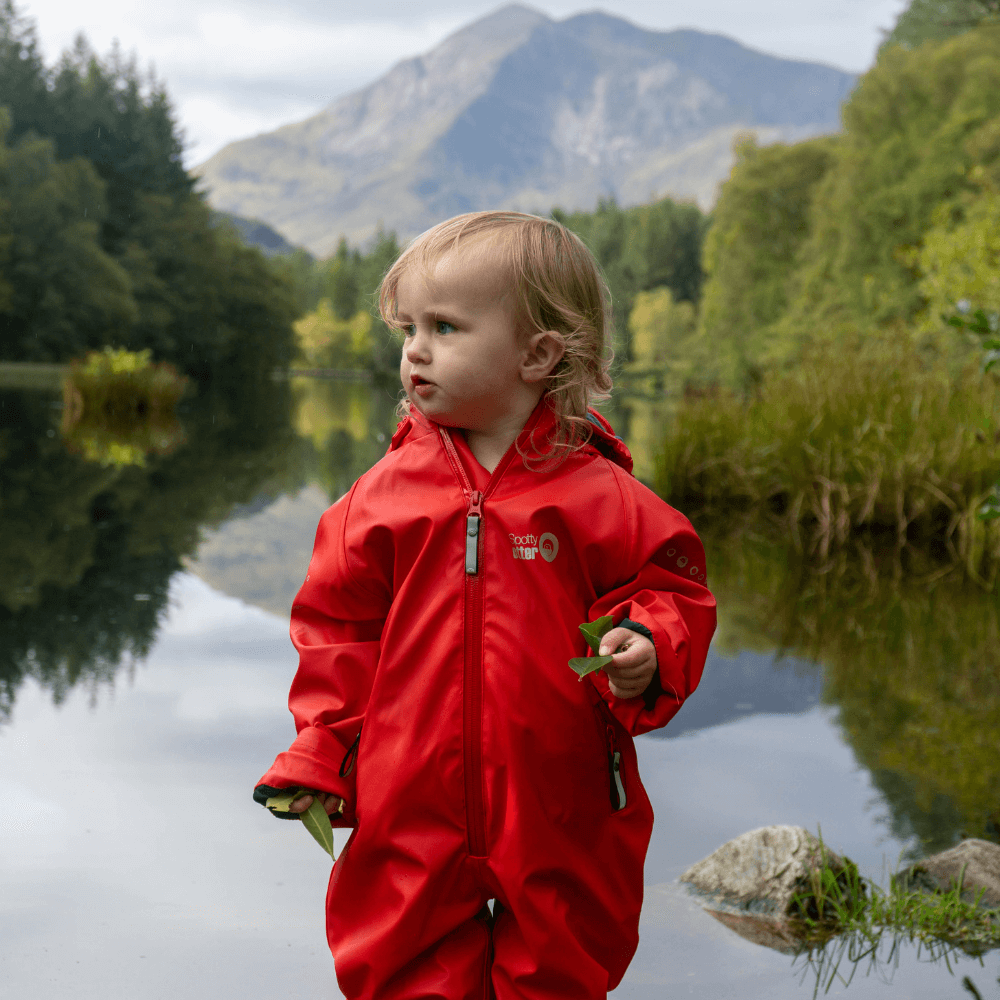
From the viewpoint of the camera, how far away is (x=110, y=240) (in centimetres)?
4628

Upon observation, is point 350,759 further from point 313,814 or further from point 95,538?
point 95,538

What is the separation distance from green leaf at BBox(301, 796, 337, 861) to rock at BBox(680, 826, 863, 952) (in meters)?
→ 1.29

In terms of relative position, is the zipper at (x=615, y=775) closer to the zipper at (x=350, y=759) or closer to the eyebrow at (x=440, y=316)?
the zipper at (x=350, y=759)

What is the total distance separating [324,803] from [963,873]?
168cm

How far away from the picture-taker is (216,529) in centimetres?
771

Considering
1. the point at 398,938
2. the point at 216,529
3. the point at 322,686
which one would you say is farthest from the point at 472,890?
the point at 216,529

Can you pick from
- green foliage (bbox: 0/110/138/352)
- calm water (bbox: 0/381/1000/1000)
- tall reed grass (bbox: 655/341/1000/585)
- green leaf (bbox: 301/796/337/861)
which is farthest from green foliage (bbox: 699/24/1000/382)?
green foliage (bbox: 0/110/138/352)

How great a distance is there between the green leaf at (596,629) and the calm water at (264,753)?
3.51ft

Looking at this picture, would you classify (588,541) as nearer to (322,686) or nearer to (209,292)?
(322,686)

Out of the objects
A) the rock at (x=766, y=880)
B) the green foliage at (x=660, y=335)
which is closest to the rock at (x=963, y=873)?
the rock at (x=766, y=880)

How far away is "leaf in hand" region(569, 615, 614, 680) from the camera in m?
1.44

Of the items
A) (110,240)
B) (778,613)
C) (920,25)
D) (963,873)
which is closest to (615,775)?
(963,873)

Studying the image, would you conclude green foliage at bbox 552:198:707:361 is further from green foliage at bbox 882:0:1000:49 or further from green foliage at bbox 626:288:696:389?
green foliage at bbox 882:0:1000:49

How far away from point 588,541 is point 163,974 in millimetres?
1364
